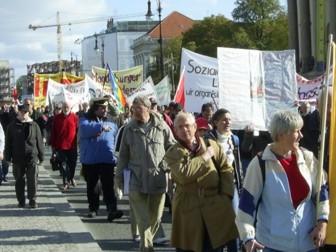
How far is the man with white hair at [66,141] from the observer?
16.4 m

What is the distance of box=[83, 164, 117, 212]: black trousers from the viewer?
1162 centimetres

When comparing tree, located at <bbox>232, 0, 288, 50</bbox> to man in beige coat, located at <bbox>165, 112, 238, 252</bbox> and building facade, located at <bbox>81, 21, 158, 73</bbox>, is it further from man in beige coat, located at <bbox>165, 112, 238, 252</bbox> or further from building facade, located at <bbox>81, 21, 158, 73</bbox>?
building facade, located at <bbox>81, 21, 158, 73</bbox>

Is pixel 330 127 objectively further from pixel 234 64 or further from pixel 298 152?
pixel 234 64

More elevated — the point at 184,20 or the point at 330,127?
the point at 184,20

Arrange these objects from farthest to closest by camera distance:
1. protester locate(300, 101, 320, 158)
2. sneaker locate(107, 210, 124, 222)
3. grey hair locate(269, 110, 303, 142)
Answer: sneaker locate(107, 210, 124, 222), protester locate(300, 101, 320, 158), grey hair locate(269, 110, 303, 142)

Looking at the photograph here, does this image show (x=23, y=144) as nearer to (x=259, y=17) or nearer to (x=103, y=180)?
(x=103, y=180)

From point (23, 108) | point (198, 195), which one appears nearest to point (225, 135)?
point (198, 195)

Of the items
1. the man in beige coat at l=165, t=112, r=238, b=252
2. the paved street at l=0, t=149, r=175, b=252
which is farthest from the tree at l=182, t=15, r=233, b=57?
the man in beige coat at l=165, t=112, r=238, b=252

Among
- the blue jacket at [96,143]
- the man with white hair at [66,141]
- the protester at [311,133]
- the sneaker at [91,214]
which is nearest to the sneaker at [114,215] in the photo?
the sneaker at [91,214]

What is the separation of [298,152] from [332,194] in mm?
354

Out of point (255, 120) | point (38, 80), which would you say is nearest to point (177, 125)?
point (255, 120)

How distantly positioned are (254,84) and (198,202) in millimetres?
2950

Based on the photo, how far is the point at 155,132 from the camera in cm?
879

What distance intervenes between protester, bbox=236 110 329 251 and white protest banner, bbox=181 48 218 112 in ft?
27.9
